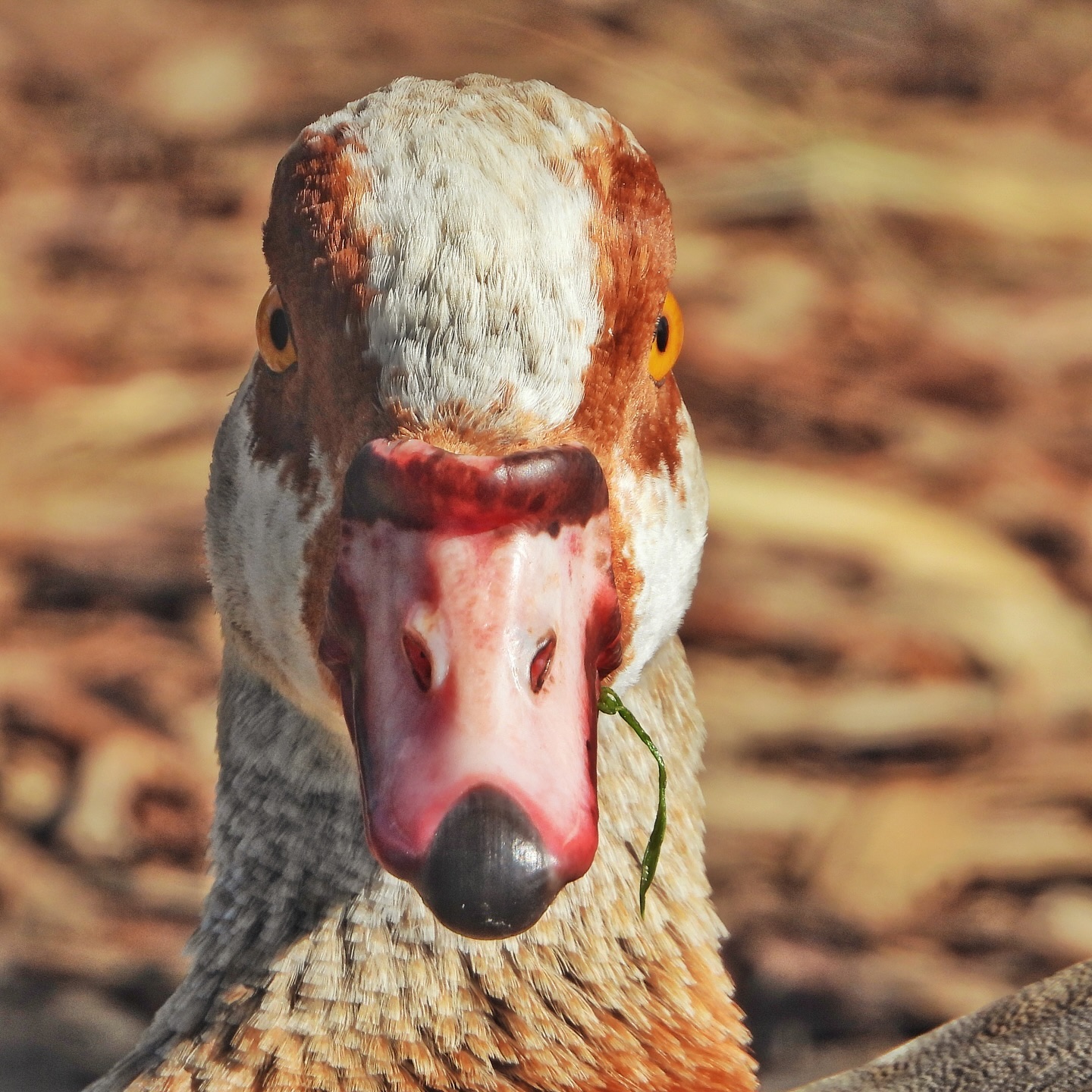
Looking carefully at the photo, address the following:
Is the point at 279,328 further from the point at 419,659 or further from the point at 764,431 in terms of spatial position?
the point at 764,431

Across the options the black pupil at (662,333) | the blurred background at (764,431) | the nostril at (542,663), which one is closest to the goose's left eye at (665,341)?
the black pupil at (662,333)

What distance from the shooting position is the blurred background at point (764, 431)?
10.1ft

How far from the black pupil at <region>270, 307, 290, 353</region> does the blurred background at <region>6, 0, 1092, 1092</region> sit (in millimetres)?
1855

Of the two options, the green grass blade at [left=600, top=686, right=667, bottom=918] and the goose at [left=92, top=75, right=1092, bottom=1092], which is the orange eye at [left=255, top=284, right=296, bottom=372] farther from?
the green grass blade at [left=600, top=686, right=667, bottom=918]

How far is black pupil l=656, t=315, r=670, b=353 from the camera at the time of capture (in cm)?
143

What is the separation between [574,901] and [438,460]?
2.10ft

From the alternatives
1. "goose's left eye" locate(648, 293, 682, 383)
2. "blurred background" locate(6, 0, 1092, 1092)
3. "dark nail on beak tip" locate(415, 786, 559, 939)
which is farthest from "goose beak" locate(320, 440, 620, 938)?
"blurred background" locate(6, 0, 1092, 1092)

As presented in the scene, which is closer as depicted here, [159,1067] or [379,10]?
[159,1067]

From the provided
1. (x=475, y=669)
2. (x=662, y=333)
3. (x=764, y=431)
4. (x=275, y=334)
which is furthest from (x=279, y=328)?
(x=764, y=431)

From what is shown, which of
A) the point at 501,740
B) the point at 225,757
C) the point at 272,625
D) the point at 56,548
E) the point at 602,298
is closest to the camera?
the point at 501,740

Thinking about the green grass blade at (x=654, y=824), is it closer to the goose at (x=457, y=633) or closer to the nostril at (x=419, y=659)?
the goose at (x=457, y=633)

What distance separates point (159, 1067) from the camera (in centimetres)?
150

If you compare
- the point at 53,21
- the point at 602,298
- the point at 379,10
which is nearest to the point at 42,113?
the point at 53,21

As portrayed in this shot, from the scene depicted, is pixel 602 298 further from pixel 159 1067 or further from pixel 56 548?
pixel 56 548
